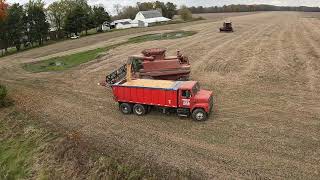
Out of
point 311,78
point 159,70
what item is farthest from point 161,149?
point 311,78

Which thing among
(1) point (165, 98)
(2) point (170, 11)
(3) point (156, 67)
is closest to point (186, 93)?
(1) point (165, 98)

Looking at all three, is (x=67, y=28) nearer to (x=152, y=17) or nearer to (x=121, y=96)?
(x=152, y=17)

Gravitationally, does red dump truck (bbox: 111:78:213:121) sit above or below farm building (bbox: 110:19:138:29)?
below

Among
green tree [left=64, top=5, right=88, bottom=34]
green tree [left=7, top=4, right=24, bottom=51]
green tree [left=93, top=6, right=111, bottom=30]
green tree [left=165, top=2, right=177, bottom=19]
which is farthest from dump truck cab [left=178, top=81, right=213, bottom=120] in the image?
green tree [left=165, top=2, right=177, bottom=19]

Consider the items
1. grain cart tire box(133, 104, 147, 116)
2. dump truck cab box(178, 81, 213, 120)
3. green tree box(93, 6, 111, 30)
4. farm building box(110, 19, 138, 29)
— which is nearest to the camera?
dump truck cab box(178, 81, 213, 120)

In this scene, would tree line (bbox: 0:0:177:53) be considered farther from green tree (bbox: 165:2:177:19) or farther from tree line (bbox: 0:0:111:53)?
green tree (bbox: 165:2:177:19)

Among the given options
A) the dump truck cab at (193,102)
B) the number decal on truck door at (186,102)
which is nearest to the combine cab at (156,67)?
the dump truck cab at (193,102)

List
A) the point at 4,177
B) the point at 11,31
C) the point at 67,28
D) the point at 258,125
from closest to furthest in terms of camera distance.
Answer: the point at 4,177, the point at 258,125, the point at 11,31, the point at 67,28

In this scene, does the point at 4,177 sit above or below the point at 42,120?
below
